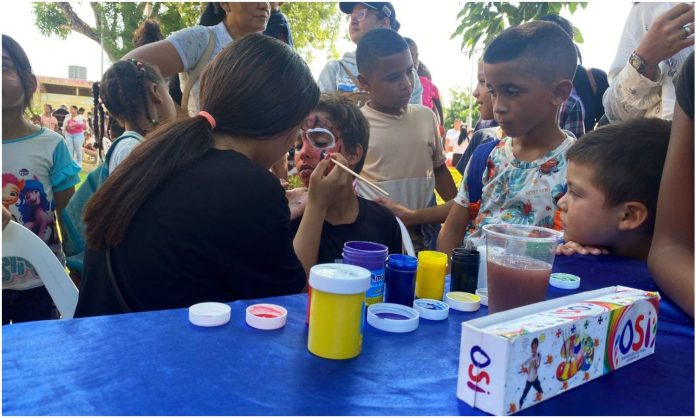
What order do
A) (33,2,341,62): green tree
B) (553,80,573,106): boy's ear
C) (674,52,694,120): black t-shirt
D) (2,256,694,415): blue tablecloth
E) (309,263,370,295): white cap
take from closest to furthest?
(2,256,694,415): blue tablecloth, (309,263,370,295): white cap, (674,52,694,120): black t-shirt, (553,80,573,106): boy's ear, (33,2,341,62): green tree

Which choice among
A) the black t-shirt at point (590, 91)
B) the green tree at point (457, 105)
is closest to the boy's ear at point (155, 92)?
the black t-shirt at point (590, 91)

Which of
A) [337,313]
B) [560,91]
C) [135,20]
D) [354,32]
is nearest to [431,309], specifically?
[337,313]

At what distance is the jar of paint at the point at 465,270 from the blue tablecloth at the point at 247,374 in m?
0.26

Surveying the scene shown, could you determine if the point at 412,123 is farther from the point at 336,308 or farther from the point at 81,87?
the point at 81,87

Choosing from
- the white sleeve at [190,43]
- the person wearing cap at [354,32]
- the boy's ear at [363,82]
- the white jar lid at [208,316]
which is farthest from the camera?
the person wearing cap at [354,32]

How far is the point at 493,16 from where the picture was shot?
346cm

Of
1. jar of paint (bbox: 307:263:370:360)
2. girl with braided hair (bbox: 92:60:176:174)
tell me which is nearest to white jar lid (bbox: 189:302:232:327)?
jar of paint (bbox: 307:263:370:360)

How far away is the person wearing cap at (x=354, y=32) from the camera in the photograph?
10.6ft

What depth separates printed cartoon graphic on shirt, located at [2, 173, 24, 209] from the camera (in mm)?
2180

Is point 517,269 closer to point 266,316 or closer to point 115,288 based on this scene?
point 266,316

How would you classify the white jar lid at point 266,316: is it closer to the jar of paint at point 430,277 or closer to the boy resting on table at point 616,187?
the jar of paint at point 430,277

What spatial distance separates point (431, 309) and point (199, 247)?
0.55 metres

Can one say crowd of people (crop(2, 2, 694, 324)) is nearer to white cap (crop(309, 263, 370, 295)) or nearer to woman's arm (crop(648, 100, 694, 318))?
woman's arm (crop(648, 100, 694, 318))

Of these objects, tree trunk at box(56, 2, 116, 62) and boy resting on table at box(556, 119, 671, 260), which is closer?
boy resting on table at box(556, 119, 671, 260)
